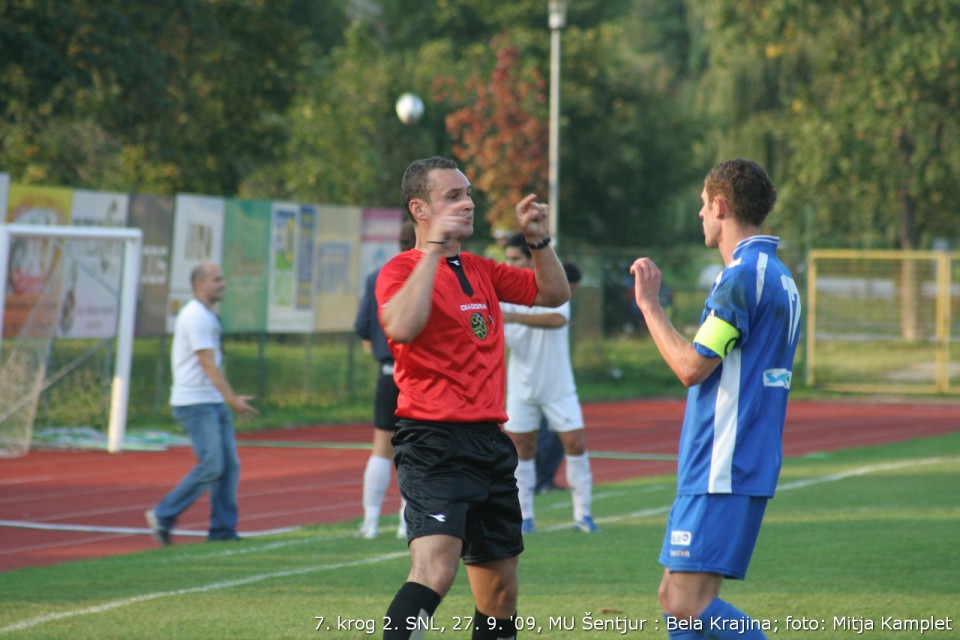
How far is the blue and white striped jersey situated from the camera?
4457 mm

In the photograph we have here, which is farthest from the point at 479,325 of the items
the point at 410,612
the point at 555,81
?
the point at 555,81

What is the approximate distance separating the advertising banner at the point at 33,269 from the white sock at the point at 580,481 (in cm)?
807

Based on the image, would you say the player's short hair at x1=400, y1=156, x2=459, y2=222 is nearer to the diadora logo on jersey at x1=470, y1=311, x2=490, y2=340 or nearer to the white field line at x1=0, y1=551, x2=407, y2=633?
the diadora logo on jersey at x1=470, y1=311, x2=490, y2=340

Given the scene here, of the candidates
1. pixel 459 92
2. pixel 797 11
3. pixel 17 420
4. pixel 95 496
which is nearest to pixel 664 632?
pixel 95 496

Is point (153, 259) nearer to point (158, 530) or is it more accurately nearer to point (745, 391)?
point (158, 530)

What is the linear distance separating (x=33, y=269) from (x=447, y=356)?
11.7 metres

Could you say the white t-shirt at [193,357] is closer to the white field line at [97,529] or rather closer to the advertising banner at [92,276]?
the white field line at [97,529]

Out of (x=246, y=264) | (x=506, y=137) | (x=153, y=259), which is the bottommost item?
(x=153, y=259)

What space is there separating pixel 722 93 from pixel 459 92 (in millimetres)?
8082

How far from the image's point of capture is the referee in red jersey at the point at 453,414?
4.80 metres

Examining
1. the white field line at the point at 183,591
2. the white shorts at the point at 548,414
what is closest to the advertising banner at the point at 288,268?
the white shorts at the point at 548,414

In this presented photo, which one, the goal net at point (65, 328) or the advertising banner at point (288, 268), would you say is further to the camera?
the advertising banner at point (288, 268)

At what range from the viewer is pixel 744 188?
15.2 feet

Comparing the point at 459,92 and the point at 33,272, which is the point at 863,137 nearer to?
the point at 459,92
